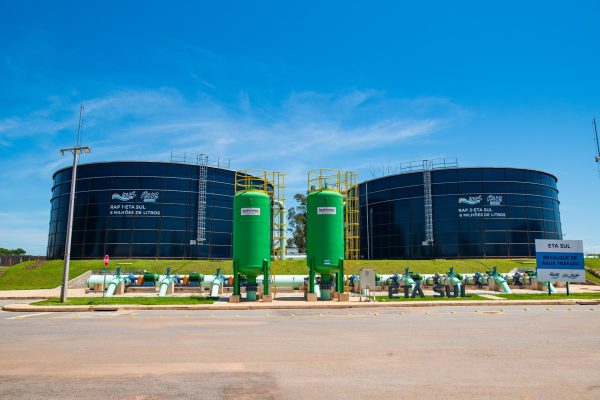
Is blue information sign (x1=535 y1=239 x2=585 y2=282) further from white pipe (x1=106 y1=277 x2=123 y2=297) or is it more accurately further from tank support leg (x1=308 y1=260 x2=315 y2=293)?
white pipe (x1=106 y1=277 x2=123 y2=297)

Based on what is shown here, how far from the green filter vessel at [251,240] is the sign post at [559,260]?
63.9 feet

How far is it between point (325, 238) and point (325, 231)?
46 centimetres

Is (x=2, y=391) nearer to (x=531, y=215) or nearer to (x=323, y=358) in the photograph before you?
(x=323, y=358)

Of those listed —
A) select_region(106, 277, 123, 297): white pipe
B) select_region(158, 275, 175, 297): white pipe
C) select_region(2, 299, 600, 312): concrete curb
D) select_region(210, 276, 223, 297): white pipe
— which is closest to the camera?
select_region(2, 299, 600, 312): concrete curb

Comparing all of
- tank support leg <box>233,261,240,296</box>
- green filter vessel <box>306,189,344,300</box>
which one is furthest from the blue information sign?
tank support leg <box>233,261,240,296</box>

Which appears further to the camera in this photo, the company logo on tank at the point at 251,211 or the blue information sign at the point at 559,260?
the blue information sign at the point at 559,260

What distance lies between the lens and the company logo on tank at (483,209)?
205 feet

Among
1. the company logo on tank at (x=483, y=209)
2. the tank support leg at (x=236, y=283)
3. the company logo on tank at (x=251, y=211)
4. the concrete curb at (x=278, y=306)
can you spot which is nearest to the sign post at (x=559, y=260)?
the concrete curb at (x=278, y=306)

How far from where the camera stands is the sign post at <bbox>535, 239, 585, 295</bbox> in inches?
1238

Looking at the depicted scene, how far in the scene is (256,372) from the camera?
330 inches

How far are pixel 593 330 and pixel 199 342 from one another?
1241cm

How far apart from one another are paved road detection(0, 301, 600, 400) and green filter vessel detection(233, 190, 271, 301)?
38.3 ft

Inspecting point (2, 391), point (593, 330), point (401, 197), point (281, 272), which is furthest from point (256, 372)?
point (401, 197)

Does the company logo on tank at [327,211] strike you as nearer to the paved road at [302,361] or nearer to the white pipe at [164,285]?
the white pipe at [164,285]
